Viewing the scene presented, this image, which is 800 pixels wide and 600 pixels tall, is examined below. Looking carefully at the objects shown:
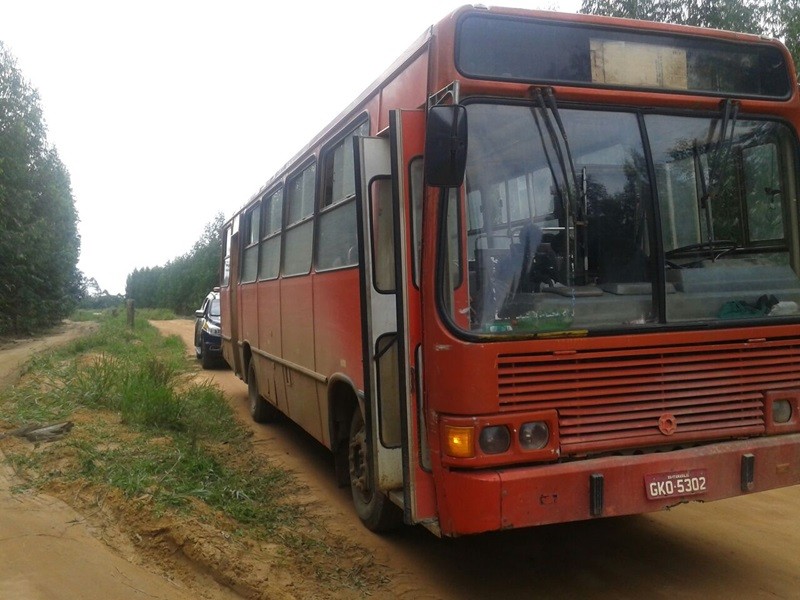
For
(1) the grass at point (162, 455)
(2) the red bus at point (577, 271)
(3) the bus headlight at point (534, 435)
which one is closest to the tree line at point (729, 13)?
(2) the red bus at point (577, 271)

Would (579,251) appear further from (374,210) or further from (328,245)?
(328,245)

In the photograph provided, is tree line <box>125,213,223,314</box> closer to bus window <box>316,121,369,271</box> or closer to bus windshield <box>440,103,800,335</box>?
bus window <box>316,121,369,271</box>

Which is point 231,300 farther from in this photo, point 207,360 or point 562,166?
point 562,166

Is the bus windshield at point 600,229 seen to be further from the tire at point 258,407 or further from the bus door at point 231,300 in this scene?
the bus door at point 231,300

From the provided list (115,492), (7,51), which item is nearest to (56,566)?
(115,492)

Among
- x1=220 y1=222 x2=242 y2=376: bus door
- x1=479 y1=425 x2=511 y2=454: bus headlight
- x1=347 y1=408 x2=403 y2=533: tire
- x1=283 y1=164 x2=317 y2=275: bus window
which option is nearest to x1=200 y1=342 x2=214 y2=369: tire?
x1=220 y1=222 x2=242 y2=376: bus door

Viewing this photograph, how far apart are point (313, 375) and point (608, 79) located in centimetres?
359

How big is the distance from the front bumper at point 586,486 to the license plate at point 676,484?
0.02m

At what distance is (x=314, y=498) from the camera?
655 centimetres

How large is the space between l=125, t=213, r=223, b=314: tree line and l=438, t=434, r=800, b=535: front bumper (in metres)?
42.0

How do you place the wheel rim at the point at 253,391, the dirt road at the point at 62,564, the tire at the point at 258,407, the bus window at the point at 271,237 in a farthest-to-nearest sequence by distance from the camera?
the wheel rim at the point at 253,391 < the tire at the point at 258,407 < the bus window at the point at 271,237 < the dirt road at the point at 62,564

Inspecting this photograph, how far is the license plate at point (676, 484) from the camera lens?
12.8 feet

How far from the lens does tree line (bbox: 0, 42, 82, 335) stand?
89.4ft

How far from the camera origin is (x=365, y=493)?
5605mm
